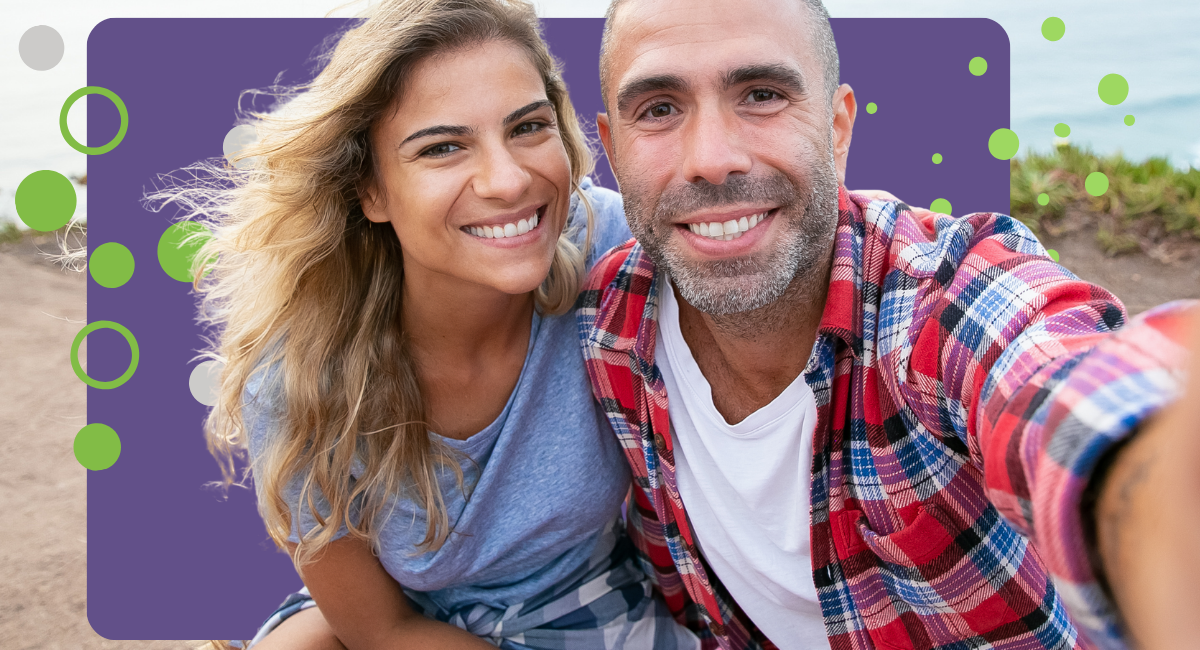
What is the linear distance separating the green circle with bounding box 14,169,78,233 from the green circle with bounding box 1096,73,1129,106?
3272 mm

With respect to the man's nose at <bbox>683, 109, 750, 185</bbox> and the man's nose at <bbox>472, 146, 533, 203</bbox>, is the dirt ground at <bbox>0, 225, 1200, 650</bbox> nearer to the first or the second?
the man's nose at <bbox>472, 146, 533, 203</bbox>

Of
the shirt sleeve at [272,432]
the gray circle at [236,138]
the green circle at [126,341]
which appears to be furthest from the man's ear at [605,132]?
the green circle at [126,341]

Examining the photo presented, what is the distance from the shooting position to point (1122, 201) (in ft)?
16.4

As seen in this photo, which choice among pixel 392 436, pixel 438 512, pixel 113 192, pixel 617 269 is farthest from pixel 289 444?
pixel 113 192

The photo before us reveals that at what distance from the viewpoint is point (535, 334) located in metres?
1.97

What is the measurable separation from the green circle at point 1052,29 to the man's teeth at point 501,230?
1922 millimetres

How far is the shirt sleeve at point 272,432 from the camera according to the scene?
1812 millimetres

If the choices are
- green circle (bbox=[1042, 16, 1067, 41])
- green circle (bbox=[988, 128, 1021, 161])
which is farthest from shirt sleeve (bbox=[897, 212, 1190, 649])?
green circle (bbox=[1042, 16, 1067, 41])

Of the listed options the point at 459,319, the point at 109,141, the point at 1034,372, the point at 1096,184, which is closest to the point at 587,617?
the point at 459,319

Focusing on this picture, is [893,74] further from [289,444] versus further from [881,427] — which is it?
[289,444]

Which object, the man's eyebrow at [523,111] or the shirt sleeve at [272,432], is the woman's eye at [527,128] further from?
the shirt sleeve at [272,432]

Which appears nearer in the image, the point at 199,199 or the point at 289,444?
the point at 289,444

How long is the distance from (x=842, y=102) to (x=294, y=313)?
128 cm

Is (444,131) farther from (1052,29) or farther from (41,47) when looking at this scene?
(1052,29)
